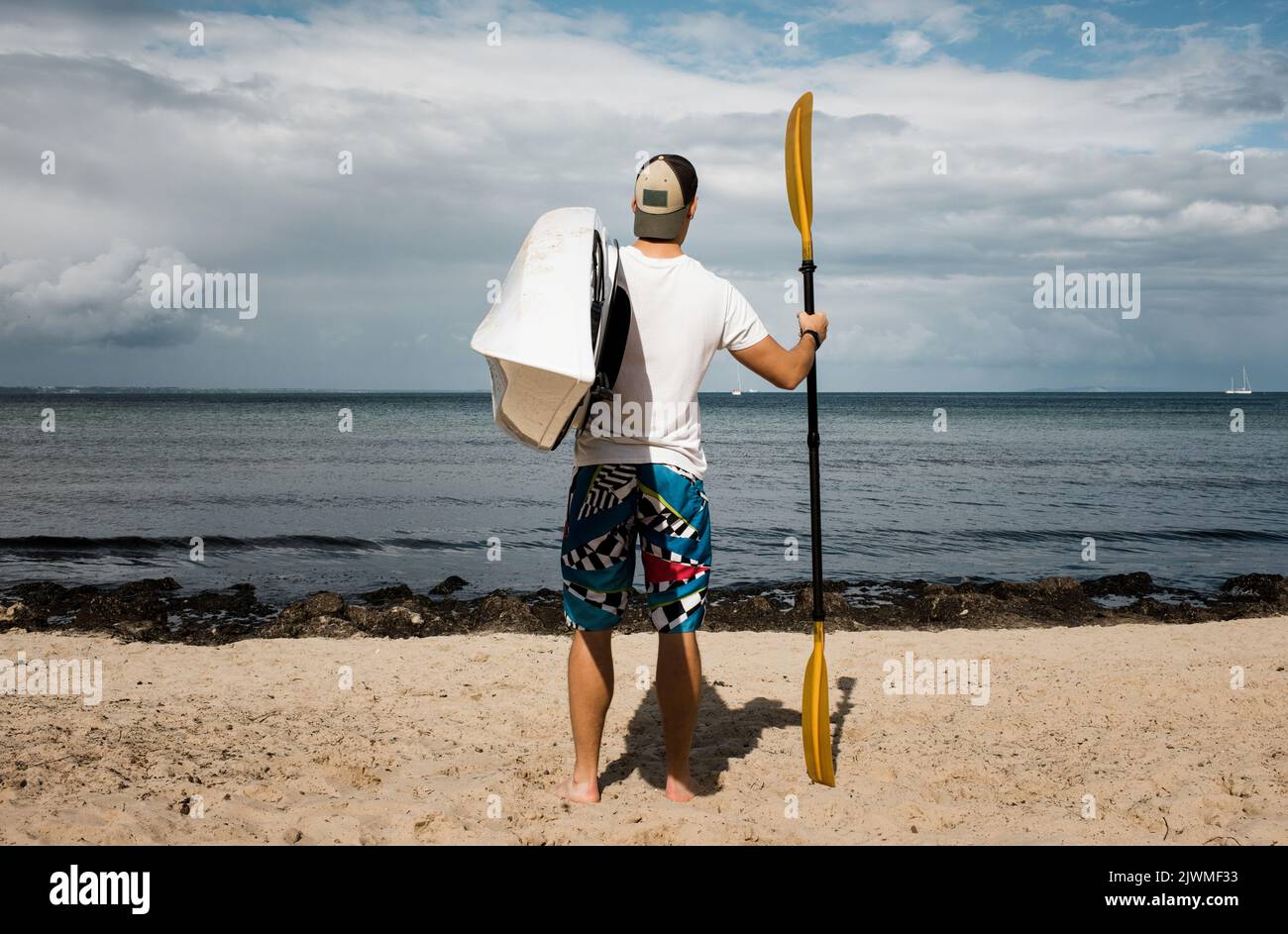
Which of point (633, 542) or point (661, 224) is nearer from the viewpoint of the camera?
point (661, 224)

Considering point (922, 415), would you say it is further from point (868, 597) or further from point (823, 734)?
point (823, 734)

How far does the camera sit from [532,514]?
16.2m

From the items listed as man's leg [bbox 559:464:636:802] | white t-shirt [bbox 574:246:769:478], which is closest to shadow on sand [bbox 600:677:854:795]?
man's leg [bbox 559:464:636:802]

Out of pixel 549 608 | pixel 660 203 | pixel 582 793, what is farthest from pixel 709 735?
pixel 549 608

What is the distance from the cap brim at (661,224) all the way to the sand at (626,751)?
2.28m

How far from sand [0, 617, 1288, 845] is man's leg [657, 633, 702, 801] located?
138 millimetres

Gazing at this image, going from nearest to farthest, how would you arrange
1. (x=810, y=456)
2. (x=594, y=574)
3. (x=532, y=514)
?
(x=594, y=574), (x=810, y=456), (x=532, y=514)

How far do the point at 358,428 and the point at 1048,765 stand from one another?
42.1 meters

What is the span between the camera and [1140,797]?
393cm

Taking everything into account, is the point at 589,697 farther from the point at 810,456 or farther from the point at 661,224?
the point at 661,224

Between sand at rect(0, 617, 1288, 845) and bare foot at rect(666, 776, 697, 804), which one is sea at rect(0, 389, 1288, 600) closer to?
sand at rect(0, 617, 1288, 845)

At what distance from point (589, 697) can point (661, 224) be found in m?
1.89

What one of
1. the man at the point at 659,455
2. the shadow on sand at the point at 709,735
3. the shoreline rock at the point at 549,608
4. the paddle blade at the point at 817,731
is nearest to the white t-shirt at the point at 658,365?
the man at the point at 659,455

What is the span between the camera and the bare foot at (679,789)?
3887 millimetres
